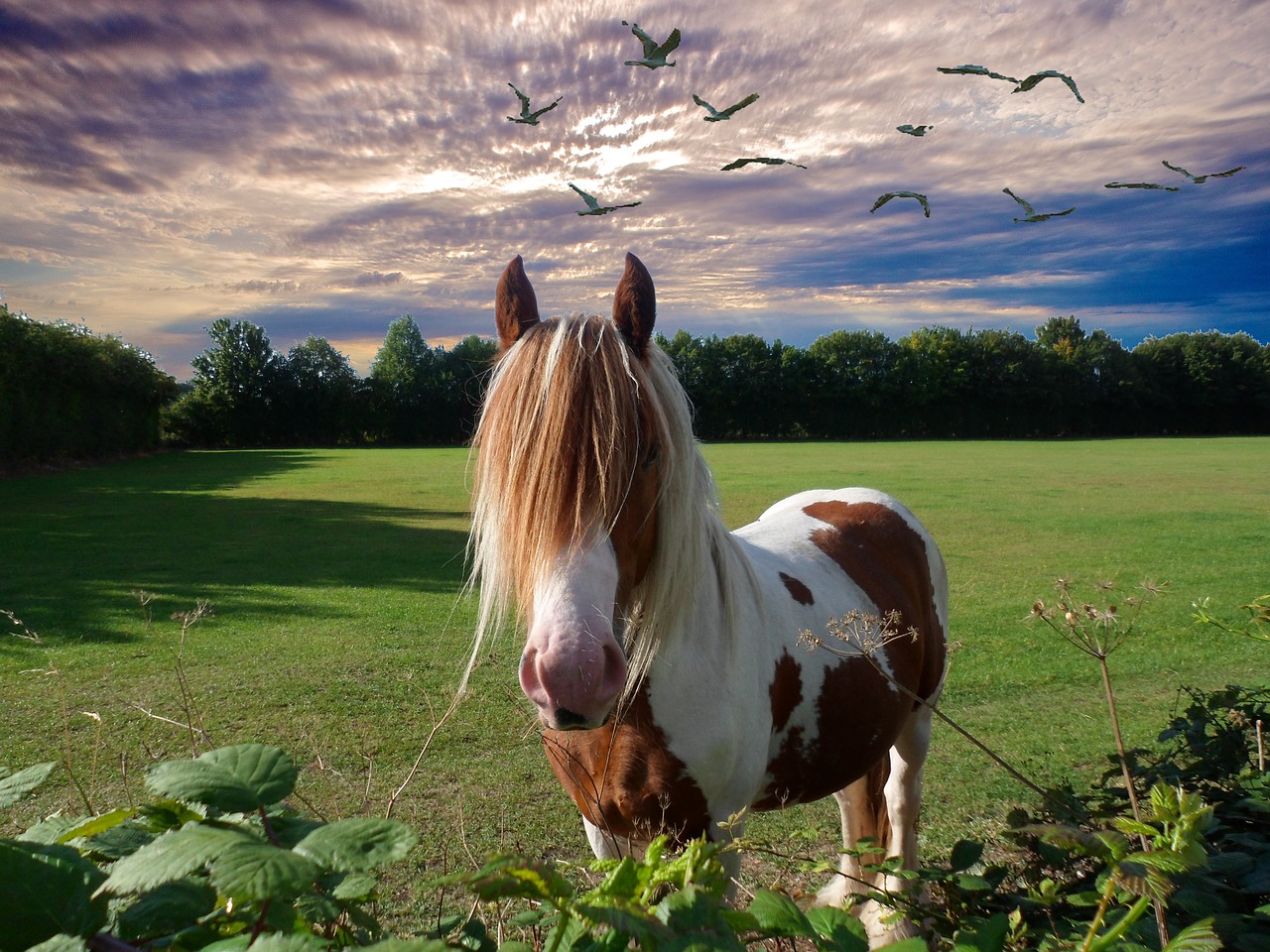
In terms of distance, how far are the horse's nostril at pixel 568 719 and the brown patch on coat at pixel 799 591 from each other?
1.32 m

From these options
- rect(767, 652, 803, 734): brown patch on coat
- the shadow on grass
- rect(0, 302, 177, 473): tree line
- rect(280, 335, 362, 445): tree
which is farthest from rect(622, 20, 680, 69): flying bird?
rect(280, 335, 362, 445): tree

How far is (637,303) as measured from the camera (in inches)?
71.2

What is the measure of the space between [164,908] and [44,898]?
8 cm

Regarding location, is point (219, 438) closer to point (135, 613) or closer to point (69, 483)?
point (69, 483)

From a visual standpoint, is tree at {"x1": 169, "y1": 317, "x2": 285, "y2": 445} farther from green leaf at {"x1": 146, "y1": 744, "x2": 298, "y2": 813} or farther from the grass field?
green leaf at {"x1": 146, "y1": 744, "x2": 298, "y2": 813}

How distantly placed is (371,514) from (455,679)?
9.35 meters

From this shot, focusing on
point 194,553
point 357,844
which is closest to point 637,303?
point 357,844

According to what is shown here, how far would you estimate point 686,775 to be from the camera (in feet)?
6.13

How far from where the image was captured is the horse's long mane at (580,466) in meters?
1.57

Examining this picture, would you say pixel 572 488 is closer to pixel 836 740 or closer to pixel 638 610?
Answer: pixel 638 610

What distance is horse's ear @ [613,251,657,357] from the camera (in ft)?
5.93

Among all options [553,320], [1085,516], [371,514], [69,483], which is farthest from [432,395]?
[553,320]

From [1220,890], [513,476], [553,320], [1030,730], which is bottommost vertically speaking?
[1030,730]

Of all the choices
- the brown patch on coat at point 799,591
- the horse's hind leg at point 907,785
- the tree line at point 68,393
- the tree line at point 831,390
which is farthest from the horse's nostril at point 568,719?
the tree line at point 831,390
